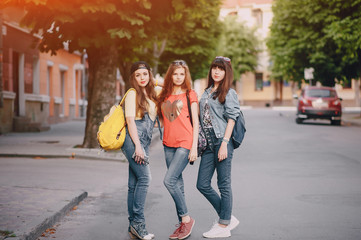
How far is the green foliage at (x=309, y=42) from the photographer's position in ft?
93.7

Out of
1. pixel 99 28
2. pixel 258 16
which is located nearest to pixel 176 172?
pixel 99 28

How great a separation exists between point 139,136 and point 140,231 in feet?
A: 3.00

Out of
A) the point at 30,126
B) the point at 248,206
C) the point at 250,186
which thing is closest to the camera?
the point at 248,206

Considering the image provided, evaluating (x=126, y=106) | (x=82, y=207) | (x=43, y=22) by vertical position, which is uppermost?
(x=43, y=22)

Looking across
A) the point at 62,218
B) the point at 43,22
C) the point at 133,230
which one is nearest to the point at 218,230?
the point at 133,230

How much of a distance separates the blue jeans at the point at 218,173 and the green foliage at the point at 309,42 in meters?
22.0

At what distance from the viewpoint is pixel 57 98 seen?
27391 mm

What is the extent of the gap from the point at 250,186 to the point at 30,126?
46.2 ft

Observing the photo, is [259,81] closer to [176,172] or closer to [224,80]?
[224,80]

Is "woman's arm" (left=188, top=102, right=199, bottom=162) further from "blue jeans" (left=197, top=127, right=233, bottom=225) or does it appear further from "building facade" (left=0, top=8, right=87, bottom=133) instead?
"building facade" (left=0, top=8, right=87, bottom=133)

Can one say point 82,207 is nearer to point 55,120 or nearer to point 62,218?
point 62,218

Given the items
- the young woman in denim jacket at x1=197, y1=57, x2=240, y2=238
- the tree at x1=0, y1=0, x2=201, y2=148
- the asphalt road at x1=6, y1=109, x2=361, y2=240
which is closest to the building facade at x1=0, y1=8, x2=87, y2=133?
the tree at x1=0, y1=0, x2=201, y2=148

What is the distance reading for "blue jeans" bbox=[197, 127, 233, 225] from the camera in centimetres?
534

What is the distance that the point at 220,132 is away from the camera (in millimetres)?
5289
